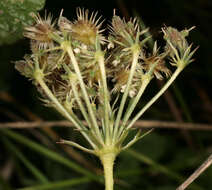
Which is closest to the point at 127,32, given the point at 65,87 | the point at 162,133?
the point at 65,87

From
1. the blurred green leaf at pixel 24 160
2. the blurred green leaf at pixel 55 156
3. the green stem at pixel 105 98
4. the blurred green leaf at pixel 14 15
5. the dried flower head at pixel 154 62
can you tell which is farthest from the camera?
the blurred green leaf at pixel 24 160

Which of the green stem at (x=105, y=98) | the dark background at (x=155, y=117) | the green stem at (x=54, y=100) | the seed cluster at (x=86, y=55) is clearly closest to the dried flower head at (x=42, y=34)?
the seed cluster at (x=86, y=55)

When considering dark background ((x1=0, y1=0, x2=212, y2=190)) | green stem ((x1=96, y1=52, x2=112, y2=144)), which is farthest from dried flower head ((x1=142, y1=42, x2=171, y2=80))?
dark background ((x1=0, y1=0, x2=212, y2=190))

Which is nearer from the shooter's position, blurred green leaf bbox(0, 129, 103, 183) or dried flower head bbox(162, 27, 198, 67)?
dried flower head bbox(162, 27, 198, 67)

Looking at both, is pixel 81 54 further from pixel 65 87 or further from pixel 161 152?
pixel 161 152

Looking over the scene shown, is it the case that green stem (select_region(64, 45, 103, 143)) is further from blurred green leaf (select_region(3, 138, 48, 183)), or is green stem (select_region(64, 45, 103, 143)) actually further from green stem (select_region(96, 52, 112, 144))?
blurred green leaf (select_region(3, 138, 48, 183))

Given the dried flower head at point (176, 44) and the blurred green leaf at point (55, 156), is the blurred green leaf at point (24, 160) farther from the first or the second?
the dried flower head at point (176, 44)
